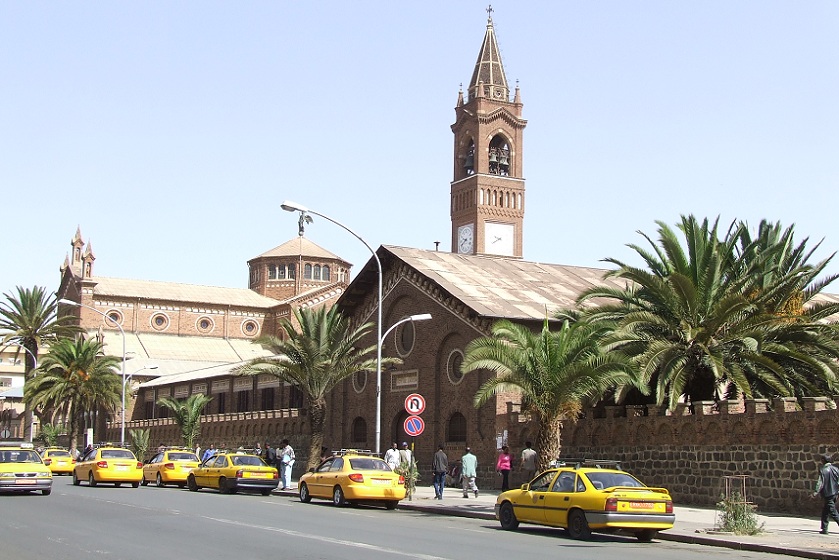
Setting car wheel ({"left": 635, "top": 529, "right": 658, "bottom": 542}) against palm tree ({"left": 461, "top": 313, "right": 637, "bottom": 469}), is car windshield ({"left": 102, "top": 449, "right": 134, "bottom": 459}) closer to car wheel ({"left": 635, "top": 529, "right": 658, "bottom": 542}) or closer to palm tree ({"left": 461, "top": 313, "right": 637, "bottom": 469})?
palm tree ({"left": 461, "top": 313, "right": 637, "bottom": 469})

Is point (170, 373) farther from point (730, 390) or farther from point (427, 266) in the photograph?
point (730, 390)

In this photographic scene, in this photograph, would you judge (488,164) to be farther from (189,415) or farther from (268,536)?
(268,536)

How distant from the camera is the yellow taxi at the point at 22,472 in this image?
2712 cm

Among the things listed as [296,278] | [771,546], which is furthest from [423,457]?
[296,278]

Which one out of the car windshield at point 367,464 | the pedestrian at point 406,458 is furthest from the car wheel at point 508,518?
the pedestrian at point 406,458

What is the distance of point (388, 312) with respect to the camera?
148 ft

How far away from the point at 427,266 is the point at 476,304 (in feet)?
16.4

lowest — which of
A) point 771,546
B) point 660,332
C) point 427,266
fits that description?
point 771,546

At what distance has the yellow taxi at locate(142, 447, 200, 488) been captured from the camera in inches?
1446

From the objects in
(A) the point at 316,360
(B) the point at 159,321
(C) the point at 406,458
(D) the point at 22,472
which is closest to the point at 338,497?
(C) the point at 406,458

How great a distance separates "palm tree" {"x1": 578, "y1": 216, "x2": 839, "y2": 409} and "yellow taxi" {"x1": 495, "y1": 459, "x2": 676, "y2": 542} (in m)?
8.20

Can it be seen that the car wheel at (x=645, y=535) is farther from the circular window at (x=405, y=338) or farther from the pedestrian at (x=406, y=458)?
the circular window at (x=405, y=338)

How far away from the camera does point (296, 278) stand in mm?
98688

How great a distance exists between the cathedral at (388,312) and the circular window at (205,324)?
0.10m
